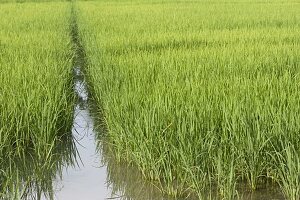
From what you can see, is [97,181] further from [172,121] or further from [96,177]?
[172,121]

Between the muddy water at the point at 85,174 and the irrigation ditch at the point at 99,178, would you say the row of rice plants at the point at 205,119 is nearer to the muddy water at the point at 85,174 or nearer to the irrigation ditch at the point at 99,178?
the irrigation ditch at the point at 99,178

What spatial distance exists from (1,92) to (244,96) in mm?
1929

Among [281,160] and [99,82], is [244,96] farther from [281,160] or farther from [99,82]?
[99,82]

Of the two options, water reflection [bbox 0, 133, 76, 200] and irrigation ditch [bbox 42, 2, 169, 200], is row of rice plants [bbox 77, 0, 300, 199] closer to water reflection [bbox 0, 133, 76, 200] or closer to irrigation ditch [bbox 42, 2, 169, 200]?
irrigation ditch [bbox 42, 2, 169, 200]

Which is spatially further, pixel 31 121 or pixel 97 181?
pixel 31 121

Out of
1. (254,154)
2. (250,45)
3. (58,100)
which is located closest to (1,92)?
(58,100)

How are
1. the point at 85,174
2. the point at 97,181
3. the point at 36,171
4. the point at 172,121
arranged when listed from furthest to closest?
the point at 85,174, the point at 97,181, the point at 172,121, the point at 36,171

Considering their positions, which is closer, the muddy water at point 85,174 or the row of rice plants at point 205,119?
the row of rice plants at point 205,119

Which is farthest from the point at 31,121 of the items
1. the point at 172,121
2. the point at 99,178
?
the point at 172,121

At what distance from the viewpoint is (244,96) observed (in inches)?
125

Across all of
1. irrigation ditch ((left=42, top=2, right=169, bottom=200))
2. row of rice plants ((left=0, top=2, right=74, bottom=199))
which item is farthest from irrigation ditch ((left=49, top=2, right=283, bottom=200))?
row of rice plants ((left=0, top=2, right=74, bottom=199))

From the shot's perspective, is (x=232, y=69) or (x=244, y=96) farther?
(x=232, y=69)

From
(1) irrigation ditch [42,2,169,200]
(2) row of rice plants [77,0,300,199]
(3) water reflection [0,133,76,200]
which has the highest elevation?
(2) row of rice plants [77,0,300,199]

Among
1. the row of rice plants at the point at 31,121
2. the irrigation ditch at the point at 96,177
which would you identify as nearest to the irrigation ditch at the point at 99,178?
the irrigation ditch at the point at 96,177
